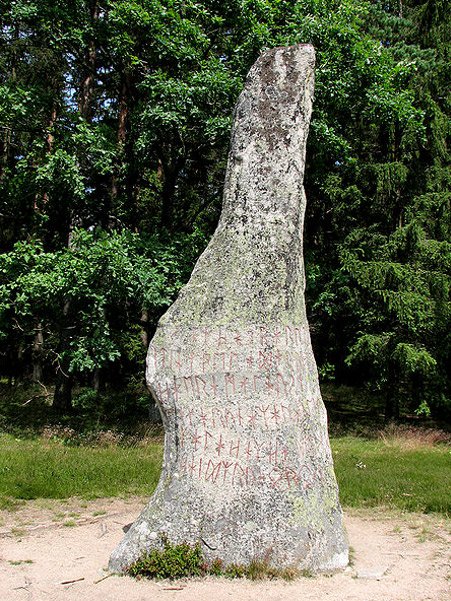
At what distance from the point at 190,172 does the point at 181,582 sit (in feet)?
48.1

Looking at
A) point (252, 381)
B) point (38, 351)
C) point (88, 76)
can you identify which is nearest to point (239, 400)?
point (252, 381)

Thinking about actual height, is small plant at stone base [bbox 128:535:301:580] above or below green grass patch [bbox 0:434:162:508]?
above

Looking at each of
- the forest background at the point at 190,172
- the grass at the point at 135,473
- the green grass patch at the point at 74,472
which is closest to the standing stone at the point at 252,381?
the grass at the point at 135,473

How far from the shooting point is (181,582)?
5395 millimetres

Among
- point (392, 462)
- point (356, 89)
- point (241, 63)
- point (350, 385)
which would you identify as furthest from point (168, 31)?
point (350, 385)

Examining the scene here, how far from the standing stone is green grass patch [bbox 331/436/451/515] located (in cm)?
320

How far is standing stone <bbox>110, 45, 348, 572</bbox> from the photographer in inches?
220

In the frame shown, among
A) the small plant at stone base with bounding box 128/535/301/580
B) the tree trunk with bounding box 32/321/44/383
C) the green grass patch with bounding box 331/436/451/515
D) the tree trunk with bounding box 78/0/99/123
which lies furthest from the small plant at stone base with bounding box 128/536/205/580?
the tree trunk with bounding box 32/321/44/383

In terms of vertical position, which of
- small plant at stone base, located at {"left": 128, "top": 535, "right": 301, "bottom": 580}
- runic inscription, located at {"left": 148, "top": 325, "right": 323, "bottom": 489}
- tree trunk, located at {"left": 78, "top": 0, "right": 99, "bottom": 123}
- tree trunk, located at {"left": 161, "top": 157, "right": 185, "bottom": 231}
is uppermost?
tree trunk, located at {"left": 78, "top": 0, "right": 99, "bottom": 123}

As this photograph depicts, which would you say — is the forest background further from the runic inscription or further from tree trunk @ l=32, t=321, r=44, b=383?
the runic inscription

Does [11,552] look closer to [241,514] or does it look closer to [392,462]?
[241,514]

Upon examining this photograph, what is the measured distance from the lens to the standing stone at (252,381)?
5594 mm

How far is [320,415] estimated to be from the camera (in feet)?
20.3

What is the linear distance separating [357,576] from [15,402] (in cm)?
1524
